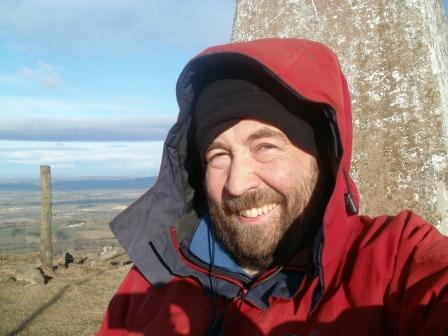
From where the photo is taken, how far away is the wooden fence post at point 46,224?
36.7 ft

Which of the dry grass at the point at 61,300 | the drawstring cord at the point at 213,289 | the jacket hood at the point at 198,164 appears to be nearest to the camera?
the jacket hood at the point at 198,164

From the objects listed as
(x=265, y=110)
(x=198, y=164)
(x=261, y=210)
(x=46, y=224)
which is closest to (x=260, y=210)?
(x=261, y=210)

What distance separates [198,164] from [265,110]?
0.65 m

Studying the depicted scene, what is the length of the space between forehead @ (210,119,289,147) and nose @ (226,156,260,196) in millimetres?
75

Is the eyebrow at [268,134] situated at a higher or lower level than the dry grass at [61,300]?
higher

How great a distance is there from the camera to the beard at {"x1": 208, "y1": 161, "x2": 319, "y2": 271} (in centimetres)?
187

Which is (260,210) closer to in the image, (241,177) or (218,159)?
(241,177)

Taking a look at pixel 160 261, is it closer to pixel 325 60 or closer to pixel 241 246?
pixel 241 246

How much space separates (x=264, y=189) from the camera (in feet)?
6.18

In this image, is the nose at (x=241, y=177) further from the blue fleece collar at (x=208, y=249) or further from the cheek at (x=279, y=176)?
the blue fleece collar at (x=208, y=249)

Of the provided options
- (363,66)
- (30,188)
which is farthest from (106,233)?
(30,188)

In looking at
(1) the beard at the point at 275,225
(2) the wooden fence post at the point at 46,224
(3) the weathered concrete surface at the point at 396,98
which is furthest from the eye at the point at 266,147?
(2) the wooden fence post at the point at 46,224

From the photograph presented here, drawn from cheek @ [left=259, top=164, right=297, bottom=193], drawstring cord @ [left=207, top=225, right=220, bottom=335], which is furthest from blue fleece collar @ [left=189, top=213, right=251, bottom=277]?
cheek @ [left=259, top=164, right=297, bottom=193]

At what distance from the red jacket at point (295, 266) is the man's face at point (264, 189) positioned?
113 mm
